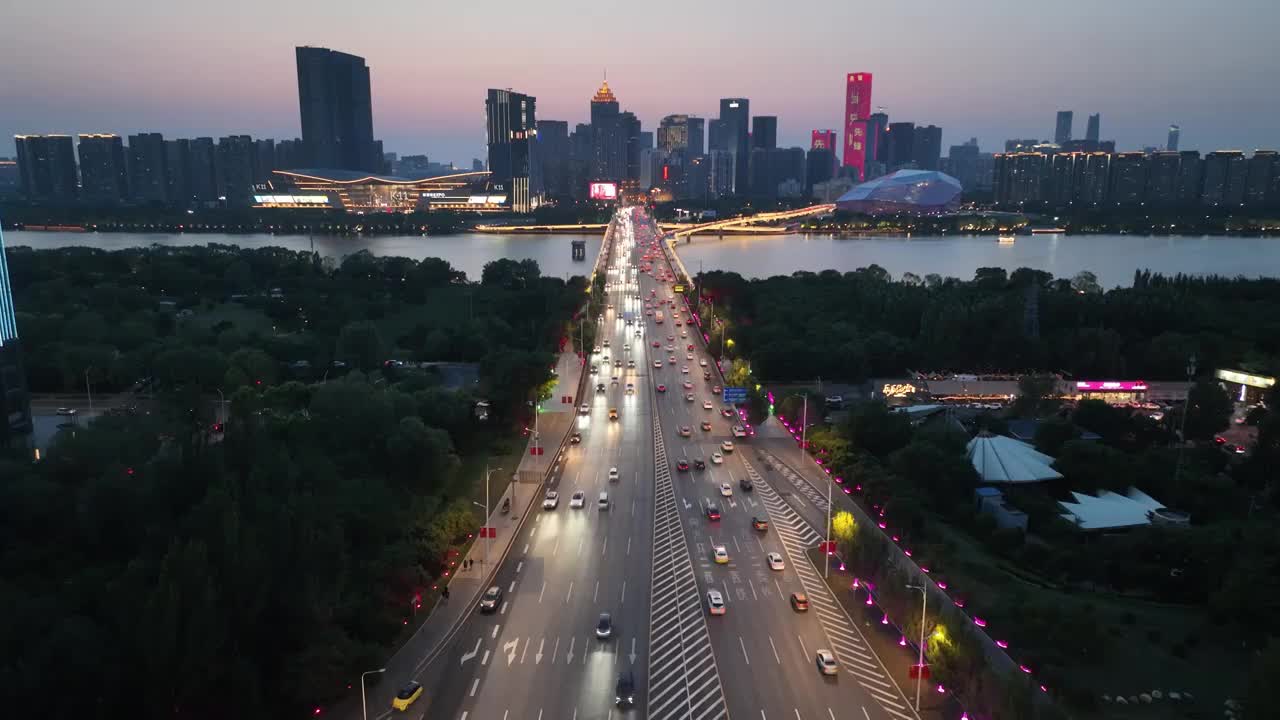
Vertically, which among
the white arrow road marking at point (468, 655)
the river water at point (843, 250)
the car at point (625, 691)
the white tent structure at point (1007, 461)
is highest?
the river water at point (843, 250)

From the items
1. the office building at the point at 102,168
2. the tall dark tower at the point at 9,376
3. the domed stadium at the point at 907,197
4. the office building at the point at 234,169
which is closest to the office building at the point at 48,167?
the office building at the point at 102,168

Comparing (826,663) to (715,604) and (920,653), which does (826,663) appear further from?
(715,604)

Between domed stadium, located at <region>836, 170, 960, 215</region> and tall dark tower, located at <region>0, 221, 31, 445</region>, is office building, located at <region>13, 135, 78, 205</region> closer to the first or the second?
domed stadium, located at <region>836, 170, 960, 215</region>

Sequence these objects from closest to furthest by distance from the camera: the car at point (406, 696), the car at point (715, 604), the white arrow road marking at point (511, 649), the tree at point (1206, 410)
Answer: the car at point (406, 696), the white arrow road marking at point (511, 649), the car at point (715, 604), the tree at point (1206, 410)

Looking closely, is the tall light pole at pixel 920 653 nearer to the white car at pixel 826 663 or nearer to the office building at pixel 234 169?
the white car at pixel 826 663

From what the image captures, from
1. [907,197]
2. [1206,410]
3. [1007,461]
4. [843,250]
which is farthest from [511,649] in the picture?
[907,197]
